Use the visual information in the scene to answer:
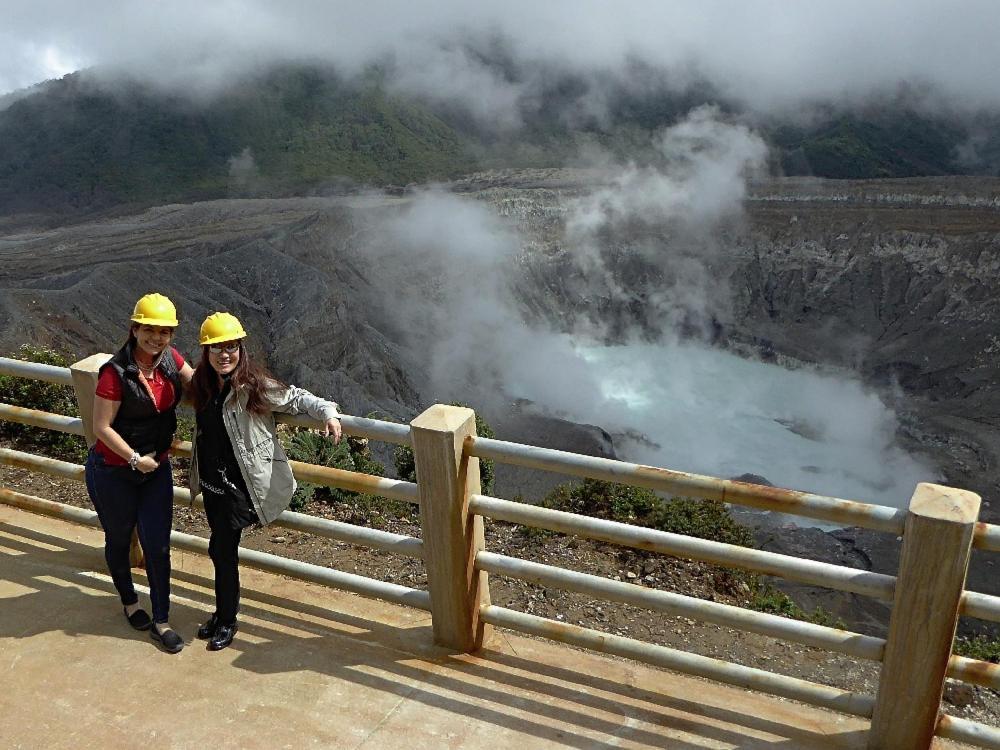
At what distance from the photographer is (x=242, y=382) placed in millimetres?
3613

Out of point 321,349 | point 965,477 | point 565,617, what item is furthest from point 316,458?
point 965,477

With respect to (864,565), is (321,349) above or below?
above

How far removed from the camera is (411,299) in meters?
44.1

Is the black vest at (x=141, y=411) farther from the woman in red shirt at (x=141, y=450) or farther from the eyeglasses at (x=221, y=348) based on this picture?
the eyeglasses at (x=221, y=348)

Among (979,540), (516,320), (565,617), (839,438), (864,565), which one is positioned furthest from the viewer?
(516,320)

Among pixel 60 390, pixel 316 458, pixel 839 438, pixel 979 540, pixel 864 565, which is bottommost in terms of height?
pixel 839 438

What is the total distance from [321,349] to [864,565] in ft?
70.2

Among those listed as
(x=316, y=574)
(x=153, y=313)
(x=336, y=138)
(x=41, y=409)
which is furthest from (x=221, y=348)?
(x=336, y=138)

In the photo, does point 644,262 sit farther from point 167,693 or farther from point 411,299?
point 167,693

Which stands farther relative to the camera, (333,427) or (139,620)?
(139,620)

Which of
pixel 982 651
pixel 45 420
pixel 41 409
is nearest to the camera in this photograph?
pixel 45 420

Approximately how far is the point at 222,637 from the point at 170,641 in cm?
24

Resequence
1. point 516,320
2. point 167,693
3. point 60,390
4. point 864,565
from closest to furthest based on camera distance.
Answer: point 167,693
point 60,390
point 864,565
point 516,320

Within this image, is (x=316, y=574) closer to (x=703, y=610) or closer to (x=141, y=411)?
(x=141, y=411)
